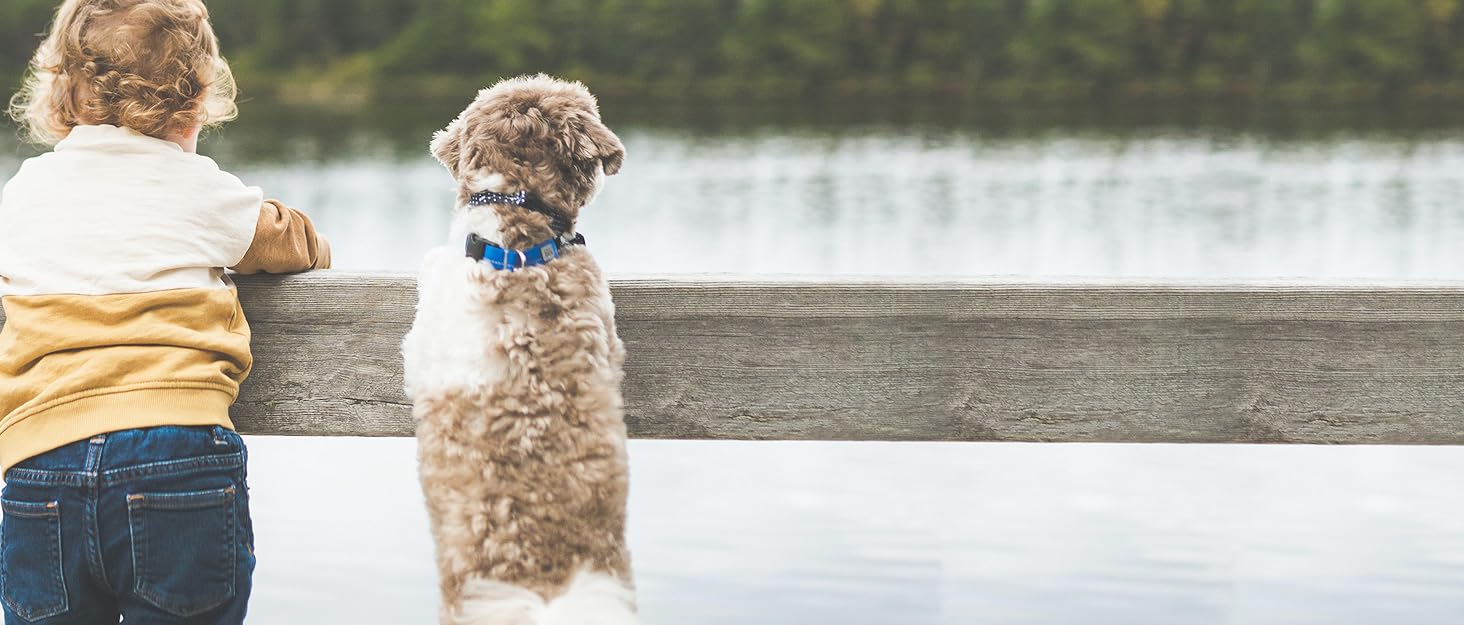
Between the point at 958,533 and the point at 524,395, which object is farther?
the point at 958,533

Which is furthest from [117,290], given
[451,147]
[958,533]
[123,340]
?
[958,533]

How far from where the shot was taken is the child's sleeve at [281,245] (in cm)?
238

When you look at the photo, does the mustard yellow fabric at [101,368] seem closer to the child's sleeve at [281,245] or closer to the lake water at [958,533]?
the child's sleeve at [281,245]

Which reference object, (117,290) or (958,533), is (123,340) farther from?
(958,533)

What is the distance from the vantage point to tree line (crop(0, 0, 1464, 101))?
204ft

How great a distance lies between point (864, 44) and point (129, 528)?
220 feet

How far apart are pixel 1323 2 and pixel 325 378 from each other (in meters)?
68.7

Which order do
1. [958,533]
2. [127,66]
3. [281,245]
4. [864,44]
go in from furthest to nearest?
1. [864,44]
2. [958,533]
3. [281,245]
4. [127,66]

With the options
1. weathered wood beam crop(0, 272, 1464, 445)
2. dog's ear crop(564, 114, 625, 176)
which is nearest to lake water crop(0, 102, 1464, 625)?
weathered wood beam crop(0, 272, 1464, 445)

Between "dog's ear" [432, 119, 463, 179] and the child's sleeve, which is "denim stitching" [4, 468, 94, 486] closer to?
the child's sleeve

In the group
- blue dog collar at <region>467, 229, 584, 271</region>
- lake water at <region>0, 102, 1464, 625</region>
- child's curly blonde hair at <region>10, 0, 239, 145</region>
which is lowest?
lake water at <region>0, 102, 1464, 625</region>

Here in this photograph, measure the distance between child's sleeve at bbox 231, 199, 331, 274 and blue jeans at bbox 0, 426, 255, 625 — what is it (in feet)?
1.02

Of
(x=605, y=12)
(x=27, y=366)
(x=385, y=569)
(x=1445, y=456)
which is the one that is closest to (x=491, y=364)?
(x=27, y=366)

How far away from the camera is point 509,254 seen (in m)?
2.19
